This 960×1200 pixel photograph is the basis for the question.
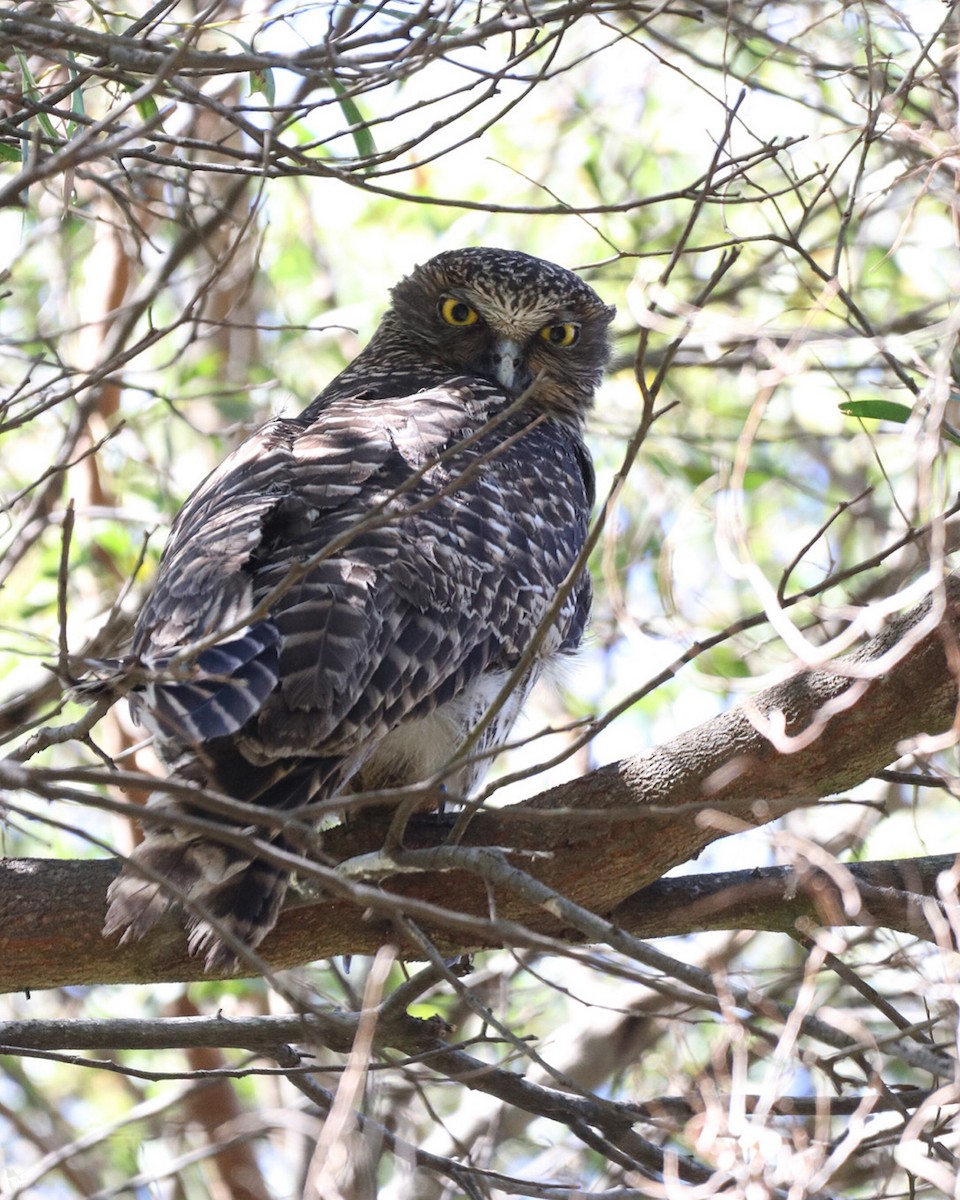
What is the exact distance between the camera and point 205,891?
2672 millimetres

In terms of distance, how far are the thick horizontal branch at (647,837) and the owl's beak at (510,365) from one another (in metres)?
2.00

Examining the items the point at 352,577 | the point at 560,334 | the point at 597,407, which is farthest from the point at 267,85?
the point at 597,407

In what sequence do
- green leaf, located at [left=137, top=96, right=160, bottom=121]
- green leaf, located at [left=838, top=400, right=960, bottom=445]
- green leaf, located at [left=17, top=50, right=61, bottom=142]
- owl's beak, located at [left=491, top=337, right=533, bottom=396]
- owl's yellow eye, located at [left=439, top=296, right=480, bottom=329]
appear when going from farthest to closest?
1. owl's yellow eye, located at [left=439, top=296, right=480, bottom=329]
2. owl's beak, located at [left=491, top=337, right=533, bottom=396]
3. green leaf, located at [left=137, top=96, right=160, bottom=121]
4. green leaf, located at [left=838, top=400, right=960, bottom=445]
5. green leaf, located at [left=17, top=50, right=61, bottom=142]

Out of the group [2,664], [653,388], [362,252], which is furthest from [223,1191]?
[362,252]

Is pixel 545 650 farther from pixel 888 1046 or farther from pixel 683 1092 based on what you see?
pixel 888 1046

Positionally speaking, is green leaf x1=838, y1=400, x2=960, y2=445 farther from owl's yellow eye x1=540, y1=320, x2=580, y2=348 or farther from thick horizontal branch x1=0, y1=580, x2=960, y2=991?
owl's yellow eye x1=540, y1=320, x2=580, y2=348

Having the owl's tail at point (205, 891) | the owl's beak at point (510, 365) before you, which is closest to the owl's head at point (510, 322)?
the owl's beak at point (510, 365)

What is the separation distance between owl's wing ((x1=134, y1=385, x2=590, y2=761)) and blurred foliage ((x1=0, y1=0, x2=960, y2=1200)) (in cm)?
30

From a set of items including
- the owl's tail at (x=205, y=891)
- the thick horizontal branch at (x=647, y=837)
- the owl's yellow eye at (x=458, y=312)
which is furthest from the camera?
the owl's yellow eye at (x=458, y=312)

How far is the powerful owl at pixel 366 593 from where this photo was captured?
264 cm

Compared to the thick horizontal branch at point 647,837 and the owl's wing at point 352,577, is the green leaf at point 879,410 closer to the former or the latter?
the thick horizontal branch at point 647,837

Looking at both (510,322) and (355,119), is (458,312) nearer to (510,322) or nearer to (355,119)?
(510,322)

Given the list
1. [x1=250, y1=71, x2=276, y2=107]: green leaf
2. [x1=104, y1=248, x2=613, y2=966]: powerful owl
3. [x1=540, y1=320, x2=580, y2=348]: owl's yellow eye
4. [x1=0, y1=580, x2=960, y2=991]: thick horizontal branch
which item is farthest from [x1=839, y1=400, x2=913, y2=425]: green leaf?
[x1=540, y1=320, x2=580, y2=348]: owl's yellow eye

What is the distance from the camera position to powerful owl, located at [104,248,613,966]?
2637mm
